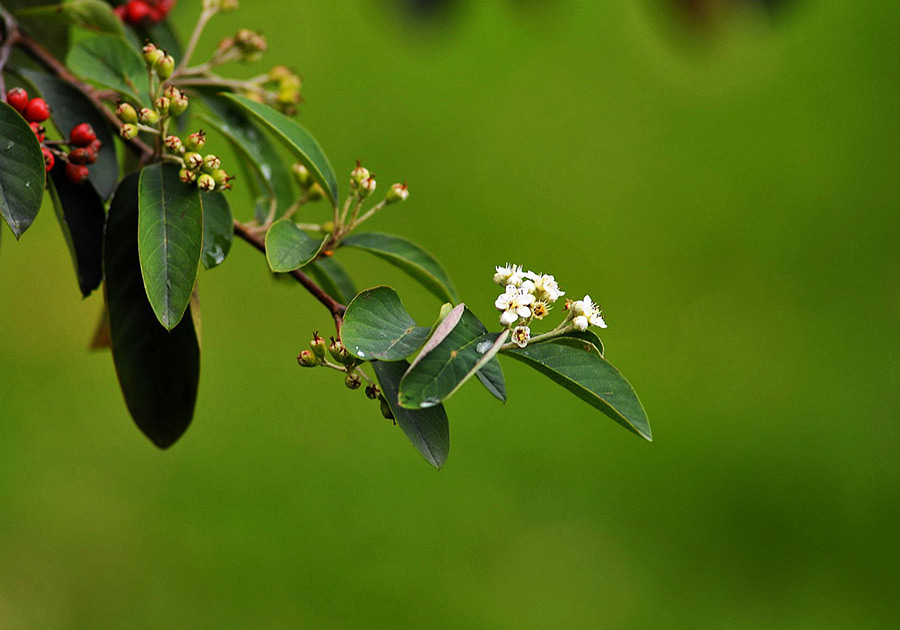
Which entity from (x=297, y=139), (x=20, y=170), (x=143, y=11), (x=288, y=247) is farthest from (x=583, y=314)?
(x=143, y=11)

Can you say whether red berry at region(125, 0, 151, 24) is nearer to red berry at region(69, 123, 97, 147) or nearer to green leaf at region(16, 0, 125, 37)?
green leaf at region(16, 0, 125, 37)

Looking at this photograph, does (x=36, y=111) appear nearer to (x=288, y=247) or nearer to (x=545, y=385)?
(x=288, y=247)

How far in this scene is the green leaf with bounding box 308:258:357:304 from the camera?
972 mm

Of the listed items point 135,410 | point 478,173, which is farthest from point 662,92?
point 135,410

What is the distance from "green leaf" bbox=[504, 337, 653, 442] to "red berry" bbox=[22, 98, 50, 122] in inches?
20.4

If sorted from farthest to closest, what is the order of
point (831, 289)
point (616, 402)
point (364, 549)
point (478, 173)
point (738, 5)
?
point (478, 173), point (831, 289), point (364, 549), point (738, 5), point (616, 402)

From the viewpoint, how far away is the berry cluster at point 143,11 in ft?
3.92

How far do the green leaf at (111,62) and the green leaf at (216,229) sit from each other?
0.18 m

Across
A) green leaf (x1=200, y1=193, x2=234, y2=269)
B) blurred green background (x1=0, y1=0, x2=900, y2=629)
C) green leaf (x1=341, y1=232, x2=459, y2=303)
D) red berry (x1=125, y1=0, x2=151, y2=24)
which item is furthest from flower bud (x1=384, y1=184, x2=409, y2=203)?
blurred green background (x1=0, y1=0, x2=900, y2=629)

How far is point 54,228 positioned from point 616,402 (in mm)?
3920

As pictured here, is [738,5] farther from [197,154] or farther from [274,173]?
[197,154]

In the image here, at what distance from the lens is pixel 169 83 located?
1.04 meters

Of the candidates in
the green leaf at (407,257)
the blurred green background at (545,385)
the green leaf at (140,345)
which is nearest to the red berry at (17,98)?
the green leaf at (140,345)

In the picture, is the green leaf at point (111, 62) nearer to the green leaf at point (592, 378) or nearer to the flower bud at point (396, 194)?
the flower bud at point (396, 194)
